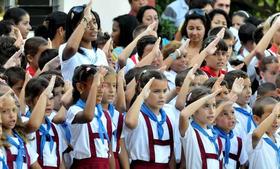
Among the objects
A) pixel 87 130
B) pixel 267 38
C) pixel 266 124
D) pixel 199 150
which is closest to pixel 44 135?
pixel 87 130

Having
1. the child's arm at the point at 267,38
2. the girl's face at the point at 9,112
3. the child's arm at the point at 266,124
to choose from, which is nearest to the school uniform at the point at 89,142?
the girl's face at the point at 9,112

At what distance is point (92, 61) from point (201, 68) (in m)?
1.68

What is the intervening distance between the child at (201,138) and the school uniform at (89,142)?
79 cm

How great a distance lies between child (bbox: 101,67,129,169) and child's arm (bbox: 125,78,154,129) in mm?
154

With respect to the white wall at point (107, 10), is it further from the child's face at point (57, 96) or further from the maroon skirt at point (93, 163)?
the maroon skirt at point (93, 163)

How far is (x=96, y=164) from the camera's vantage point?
11219 millimetres

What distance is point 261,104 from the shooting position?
12344 mm

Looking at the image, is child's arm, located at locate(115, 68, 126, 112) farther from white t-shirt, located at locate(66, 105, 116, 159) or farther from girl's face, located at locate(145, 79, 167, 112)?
white t-shirt, located at locate(66, 105, 116, 159)

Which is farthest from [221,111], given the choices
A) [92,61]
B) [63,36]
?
[63,36]

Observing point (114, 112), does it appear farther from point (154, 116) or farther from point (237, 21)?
point (237, 21)

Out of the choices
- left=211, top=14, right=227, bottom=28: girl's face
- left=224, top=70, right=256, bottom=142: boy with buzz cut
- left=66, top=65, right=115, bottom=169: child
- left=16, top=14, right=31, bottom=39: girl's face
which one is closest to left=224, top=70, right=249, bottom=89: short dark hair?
left=224, top=70, right=256, bottom=142: boy with buzz cut

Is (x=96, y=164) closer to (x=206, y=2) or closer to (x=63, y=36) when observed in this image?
(x=63, y=36)

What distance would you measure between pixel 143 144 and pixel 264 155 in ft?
4.11

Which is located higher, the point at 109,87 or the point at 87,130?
the point at 109,87
